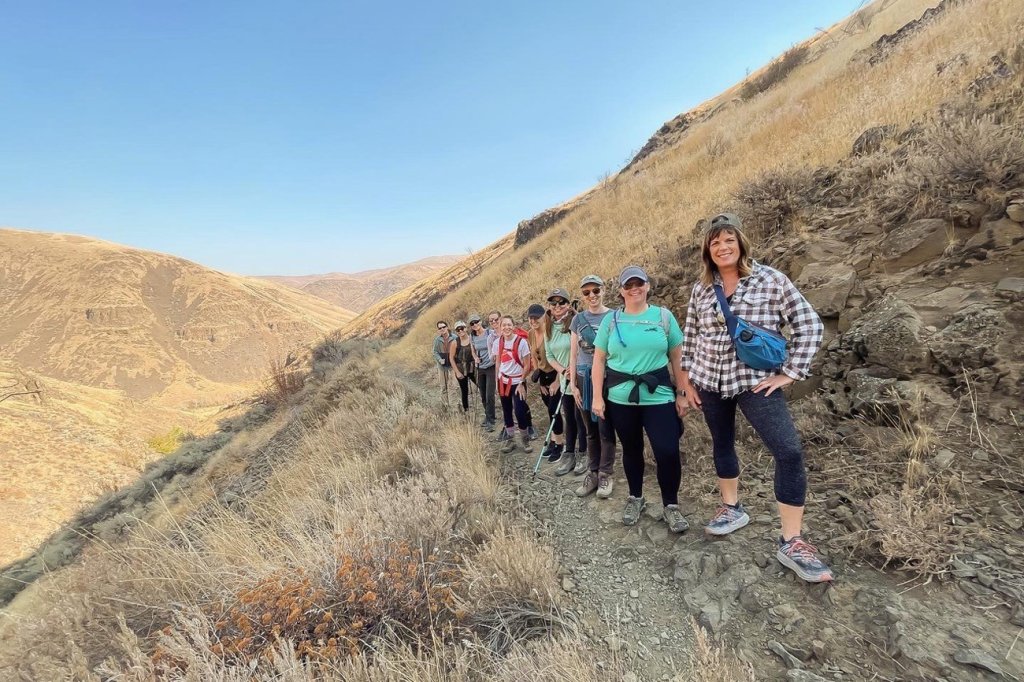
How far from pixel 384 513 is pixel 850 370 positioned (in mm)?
3633

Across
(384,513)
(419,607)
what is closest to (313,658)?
(419,607)

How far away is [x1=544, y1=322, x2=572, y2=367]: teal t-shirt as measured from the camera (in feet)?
14.6

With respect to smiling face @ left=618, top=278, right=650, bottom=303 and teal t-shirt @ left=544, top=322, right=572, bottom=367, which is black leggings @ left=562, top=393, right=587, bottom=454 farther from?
smiling face @ left=618, top=278, right=650, bottom=303

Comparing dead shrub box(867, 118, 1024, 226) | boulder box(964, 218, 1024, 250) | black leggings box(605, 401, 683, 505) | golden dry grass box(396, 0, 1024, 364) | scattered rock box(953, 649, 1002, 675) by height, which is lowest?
scattered rock box(953, 649, 1002, 675)

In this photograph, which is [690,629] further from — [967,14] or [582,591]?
[967,14]

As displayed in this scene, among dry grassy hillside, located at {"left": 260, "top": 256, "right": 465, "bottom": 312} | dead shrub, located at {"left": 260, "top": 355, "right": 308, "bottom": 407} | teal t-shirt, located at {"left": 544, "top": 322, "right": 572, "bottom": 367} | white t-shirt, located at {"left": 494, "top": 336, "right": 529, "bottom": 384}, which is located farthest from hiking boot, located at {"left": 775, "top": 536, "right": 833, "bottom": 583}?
dry grassy hillside, located at {"left": 260, "top": 256, "right": 465, "bottom": 312}

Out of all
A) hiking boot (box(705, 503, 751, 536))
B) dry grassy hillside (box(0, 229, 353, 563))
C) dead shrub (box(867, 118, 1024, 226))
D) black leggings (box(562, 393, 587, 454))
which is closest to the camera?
hiking boot (box(705, 503, 751, 536))

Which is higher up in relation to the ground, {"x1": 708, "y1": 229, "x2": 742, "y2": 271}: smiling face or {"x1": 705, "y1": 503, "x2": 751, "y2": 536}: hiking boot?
{"x1": 708, "y1": 229, "x2": 742, "y2": 271}: smiling face

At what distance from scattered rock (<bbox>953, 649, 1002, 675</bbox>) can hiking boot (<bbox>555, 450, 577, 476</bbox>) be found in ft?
10.1

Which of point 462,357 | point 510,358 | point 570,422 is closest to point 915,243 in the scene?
point 570,422

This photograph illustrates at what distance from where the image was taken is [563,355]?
451 cm

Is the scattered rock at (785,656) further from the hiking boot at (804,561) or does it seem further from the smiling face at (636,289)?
the smiling face at (636,289)

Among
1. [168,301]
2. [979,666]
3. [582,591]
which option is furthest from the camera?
[168,301]

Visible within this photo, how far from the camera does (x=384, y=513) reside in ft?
10.0
